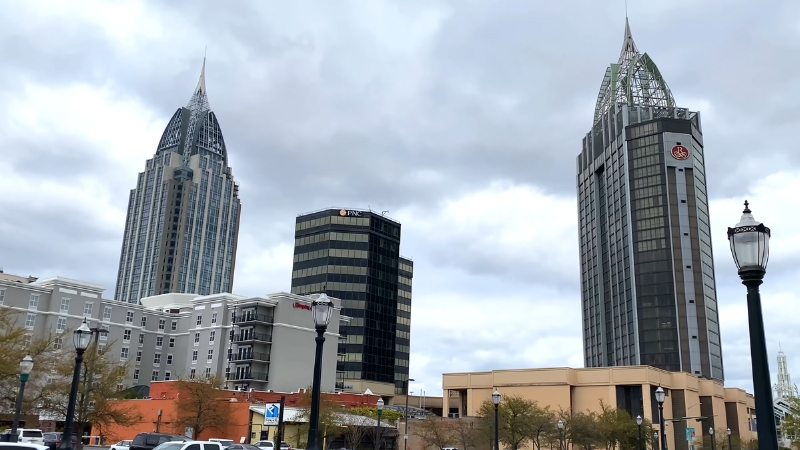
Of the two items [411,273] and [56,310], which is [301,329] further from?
[411,273]

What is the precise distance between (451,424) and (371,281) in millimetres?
69101

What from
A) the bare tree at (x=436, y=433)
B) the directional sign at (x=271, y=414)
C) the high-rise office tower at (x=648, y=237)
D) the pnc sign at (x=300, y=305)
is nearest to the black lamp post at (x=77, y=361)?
the directional sign at (x=271, y=414)

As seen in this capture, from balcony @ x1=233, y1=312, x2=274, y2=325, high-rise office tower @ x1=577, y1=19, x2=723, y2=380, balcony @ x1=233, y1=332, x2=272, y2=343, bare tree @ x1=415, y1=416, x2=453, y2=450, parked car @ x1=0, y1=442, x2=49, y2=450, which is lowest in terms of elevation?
bare tree @ x1=415, y1=416, x2=453, y2=450

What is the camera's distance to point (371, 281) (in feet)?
469

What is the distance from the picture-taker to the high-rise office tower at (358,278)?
458 ft

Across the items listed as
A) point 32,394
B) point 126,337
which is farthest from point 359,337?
point 32,394

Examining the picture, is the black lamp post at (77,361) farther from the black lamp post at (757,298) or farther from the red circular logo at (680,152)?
the red circular logo at (680,152)

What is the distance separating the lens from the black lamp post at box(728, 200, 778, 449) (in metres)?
8.67

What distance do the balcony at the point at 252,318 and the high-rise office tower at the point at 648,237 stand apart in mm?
80451

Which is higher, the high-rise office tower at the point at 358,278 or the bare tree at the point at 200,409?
the high-rise office tower at the point at 358,278

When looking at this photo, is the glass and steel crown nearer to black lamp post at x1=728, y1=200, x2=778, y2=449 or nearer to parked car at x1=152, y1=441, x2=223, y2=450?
parked car at x1=152, y1=441, x2=223, y2=450

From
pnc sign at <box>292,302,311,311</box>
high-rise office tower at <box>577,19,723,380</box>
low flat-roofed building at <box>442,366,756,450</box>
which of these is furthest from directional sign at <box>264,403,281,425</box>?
high-rise office tower at <box>577,19,723,380</box>

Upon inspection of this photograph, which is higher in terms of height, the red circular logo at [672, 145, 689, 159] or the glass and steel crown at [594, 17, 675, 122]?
the glass and steel crown at [594, 17, 675, 122]

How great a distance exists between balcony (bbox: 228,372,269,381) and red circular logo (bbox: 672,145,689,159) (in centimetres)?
10074
